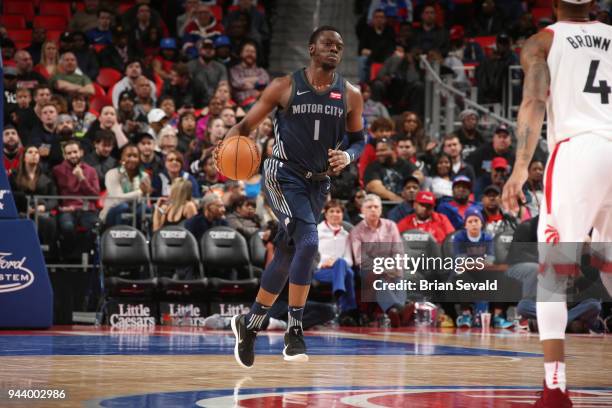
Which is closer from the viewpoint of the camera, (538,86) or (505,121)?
(538,86)

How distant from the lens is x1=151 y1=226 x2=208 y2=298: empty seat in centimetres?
1353

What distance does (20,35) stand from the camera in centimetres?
1962

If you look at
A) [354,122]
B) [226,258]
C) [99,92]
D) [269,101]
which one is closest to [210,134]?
[226,258]

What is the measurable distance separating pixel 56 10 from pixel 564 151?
16577 mm

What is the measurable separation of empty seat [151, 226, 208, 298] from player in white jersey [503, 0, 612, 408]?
8.67 m

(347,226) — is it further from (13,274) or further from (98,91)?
(98,91)

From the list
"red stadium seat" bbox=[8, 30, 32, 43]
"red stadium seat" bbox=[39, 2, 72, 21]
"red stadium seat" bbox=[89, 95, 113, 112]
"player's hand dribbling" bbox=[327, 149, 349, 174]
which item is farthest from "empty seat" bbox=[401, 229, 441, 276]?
"red stadium seat" bbox=[39, 2, 72, 21]

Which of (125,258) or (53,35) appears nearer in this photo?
(125,258)

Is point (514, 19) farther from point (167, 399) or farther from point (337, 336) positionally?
point (167, 399)

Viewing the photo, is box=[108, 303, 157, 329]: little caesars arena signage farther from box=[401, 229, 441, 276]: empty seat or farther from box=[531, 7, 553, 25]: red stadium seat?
box=[531, 7, 553, 25]: red stadium seat

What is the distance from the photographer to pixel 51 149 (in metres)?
14.6

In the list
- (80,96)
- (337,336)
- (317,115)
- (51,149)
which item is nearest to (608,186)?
(317,115)

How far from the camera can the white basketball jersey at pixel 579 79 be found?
5125 millimetres

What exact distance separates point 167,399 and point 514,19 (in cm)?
1691
